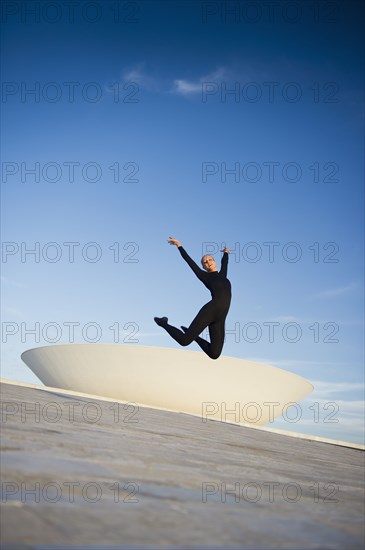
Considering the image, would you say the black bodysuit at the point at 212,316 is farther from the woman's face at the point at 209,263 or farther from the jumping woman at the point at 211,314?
the woman's face at the point at 209,263

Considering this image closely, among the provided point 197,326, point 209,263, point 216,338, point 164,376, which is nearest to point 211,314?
point 197,326

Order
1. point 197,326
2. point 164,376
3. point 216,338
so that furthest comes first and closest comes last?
point 164,376
point 216,338
point 197,326

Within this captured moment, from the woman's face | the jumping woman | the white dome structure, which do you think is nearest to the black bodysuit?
the jumping woman

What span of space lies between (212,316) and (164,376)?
1583 cm

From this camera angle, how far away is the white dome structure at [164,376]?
69.2 ft

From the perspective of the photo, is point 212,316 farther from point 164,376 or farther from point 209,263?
point 164,376

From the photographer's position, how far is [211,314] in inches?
238

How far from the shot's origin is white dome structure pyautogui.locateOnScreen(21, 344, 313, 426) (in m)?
21.1

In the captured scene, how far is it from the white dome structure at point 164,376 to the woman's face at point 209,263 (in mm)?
14434

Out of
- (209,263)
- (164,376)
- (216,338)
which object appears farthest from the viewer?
(164,376)

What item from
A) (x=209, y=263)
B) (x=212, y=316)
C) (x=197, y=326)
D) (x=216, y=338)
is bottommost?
(x=216, y=338)

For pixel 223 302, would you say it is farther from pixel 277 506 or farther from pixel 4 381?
pixel 4 381

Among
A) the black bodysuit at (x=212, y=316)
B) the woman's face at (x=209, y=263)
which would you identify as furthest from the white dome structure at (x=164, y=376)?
the black bodysuit at (x=212, y=316)

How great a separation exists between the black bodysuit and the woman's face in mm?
137
